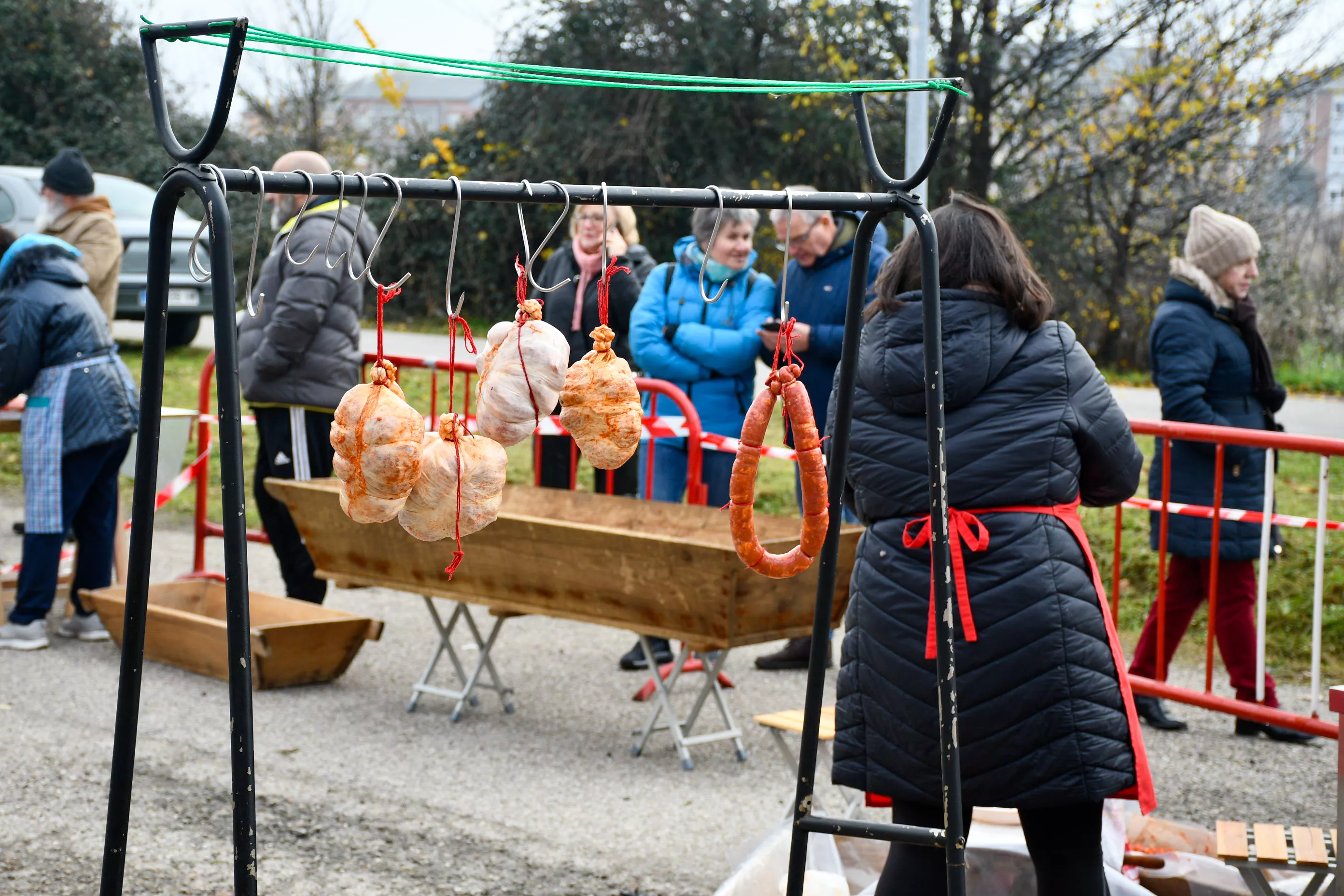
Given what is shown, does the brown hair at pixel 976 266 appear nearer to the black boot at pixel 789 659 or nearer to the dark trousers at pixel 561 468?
the black boot at pixel 789 659

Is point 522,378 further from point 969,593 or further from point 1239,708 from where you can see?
point 1239,708

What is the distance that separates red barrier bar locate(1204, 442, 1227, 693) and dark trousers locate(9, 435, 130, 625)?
4653 mm

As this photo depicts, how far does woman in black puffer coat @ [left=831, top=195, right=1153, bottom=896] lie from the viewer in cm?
269

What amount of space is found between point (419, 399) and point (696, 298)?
20.3ft

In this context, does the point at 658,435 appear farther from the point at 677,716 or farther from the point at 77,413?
the point at 77,413

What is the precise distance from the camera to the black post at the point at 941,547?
227 cm

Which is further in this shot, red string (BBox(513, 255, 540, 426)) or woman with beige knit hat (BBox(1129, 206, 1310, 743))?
woman with beige knit hat (BBox(1129, 206, 1310, 743))

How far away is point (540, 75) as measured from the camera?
201 cm

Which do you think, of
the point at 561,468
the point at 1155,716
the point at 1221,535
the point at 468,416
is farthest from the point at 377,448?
the point at 561,468

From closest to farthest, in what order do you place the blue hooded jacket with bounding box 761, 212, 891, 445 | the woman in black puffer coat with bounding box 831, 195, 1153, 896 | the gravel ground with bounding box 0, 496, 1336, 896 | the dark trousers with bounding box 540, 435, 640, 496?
the woman in black puffer coat with bounding box 831, 195, 1153, 896, the gravel ground with bounding box 0, 496, 1336, 896, the blue hooded jacket with bounding box 761, 212, 891, 445, the dark trousers with bounding box 540, 435, 640, 496

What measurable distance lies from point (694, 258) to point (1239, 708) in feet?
8.75

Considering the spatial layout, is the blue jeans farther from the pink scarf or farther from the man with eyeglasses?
the pink scarf

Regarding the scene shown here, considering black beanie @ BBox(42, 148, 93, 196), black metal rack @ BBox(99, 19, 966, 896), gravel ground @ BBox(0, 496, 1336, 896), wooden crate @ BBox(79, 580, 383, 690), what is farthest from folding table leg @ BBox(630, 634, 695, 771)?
black beanie @ BBox(42, 148, 93, 196)

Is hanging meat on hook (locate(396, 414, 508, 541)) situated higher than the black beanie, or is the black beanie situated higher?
the black beanie
